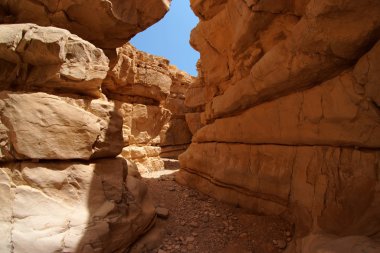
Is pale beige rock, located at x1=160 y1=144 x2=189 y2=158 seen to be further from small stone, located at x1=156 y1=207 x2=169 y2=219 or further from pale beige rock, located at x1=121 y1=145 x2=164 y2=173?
small stone, located at x1=156 y1=207 x2=169 y2=219

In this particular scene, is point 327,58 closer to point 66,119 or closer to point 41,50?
point 66,119

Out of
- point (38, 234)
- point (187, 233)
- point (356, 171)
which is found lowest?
point (187, 233)

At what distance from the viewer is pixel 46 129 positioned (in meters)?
3.17

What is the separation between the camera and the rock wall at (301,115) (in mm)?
2611

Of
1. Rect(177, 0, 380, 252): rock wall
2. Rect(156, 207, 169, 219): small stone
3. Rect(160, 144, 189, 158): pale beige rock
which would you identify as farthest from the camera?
Rect(160, 144, 189, 158): pale beige rock

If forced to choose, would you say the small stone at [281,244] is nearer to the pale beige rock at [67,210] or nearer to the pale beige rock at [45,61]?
the pale beige rock at [67,210]

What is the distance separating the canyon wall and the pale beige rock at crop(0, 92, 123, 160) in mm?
11

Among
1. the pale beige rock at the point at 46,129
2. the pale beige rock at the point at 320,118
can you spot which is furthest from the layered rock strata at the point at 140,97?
the pale beige rock at the point at 320,118

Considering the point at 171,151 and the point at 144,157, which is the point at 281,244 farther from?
the point at 171,151

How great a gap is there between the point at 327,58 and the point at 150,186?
4445mm

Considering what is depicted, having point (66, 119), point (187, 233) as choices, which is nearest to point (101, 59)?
Result: point (66, 119)

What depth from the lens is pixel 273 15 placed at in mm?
3750

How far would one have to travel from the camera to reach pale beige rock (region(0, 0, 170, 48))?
5.11 meters

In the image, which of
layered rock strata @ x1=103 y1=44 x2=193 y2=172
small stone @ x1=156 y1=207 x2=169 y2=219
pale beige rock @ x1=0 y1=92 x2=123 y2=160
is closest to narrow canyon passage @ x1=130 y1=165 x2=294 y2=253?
small stone @ x1=156 y1=207 x2=169 y2=219
